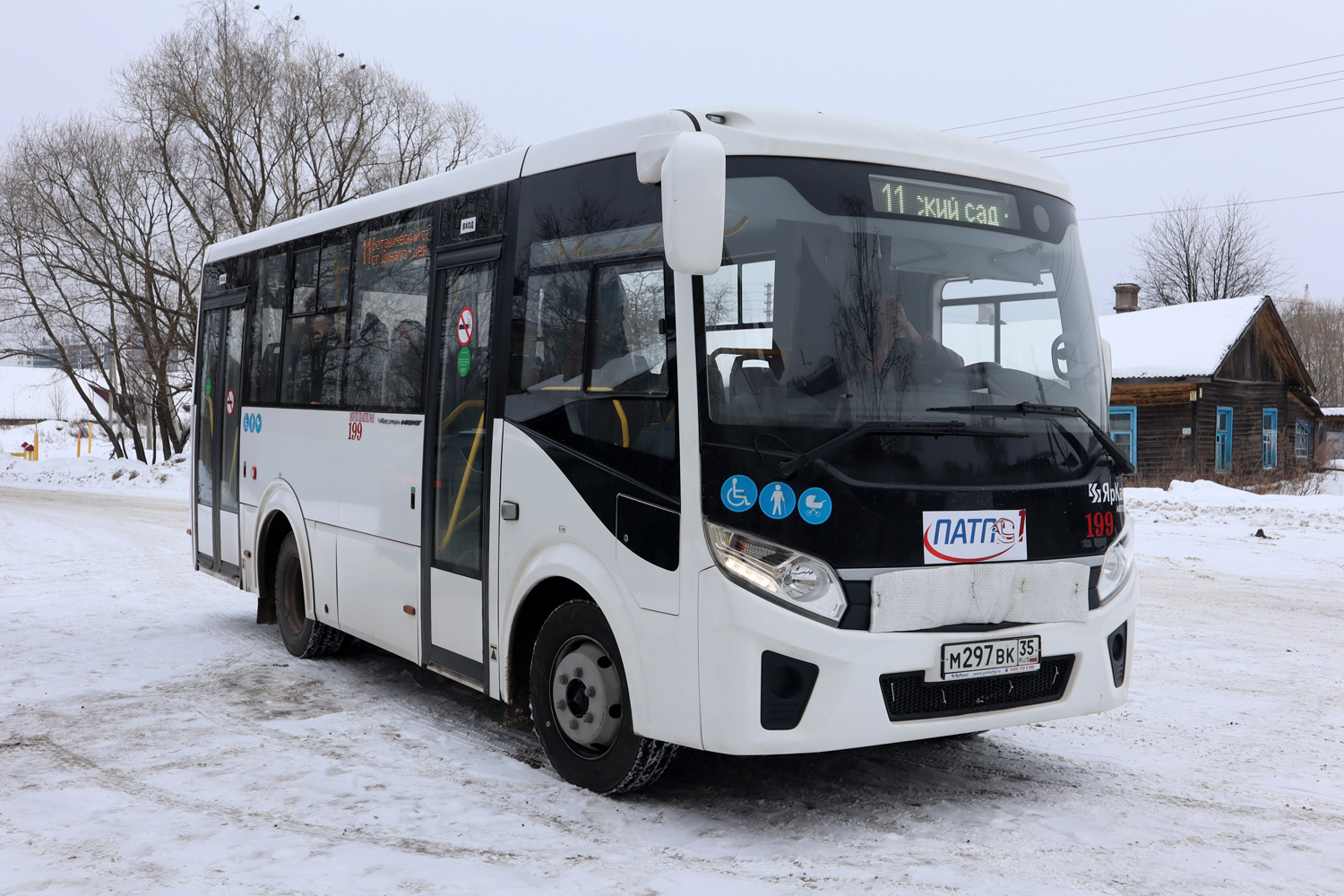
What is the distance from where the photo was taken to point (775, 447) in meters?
4.36

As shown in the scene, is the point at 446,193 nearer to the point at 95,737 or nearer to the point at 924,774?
the point at 95,737

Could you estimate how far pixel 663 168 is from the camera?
14.3 ft

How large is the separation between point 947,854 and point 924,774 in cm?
111

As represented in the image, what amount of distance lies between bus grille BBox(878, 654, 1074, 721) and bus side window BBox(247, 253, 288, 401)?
5.56m

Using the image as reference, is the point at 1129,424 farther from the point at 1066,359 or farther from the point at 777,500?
the point at 777,500

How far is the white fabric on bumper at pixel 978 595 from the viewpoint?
4.41 meters

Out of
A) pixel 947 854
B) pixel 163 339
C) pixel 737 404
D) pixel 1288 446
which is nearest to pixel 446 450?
pixel 737 404

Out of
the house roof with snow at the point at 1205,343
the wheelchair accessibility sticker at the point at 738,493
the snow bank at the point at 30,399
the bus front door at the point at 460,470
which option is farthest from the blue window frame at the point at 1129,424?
the snow bank at the point at 30,399

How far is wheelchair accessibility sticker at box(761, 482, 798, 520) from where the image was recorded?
4.32 meters

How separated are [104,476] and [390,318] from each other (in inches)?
1104

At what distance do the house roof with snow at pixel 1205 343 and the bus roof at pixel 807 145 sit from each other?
1067 inches

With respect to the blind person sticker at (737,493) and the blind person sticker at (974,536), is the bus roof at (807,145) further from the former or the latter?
the blind person sticker at (974,536)

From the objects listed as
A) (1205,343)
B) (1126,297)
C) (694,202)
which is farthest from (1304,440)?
(694,202)

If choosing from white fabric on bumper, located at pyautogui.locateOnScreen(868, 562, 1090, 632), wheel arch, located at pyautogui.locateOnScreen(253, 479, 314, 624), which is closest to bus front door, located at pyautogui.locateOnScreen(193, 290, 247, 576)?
wheel arch, located at pyautogui.locateOnScreen(253, 479, 314, 624)
